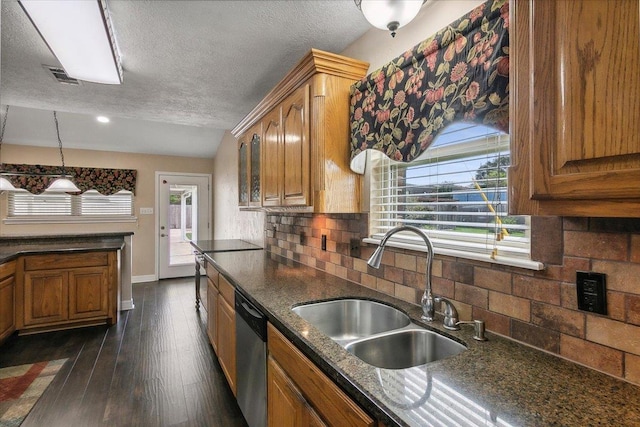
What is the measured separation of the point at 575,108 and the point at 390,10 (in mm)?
881

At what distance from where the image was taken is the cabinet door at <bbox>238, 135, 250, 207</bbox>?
3.11m

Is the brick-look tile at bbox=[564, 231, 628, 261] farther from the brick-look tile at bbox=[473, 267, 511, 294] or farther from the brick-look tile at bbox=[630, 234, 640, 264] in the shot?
the brick-look tile at bbox=[473, 267, 511, 294]

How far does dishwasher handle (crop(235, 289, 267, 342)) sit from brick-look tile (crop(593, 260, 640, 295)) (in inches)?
49.2

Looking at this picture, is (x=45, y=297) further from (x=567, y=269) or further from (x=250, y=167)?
(x=567, y=269)

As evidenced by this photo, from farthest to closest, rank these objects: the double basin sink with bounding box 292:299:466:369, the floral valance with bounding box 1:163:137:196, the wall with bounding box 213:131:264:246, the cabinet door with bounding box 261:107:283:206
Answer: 1. the floral valance with bounding box 1:163:137:196
2. the wall with bounding box 213:131:264:246
3. the cabinet door with bounding box 261:107:283:206
4. the double basin sink with bounding box 292:299:466:369

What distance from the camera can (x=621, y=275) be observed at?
2.82 ft

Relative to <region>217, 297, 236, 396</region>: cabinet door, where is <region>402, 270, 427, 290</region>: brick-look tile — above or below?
above

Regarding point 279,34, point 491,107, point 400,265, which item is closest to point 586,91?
point 491,107

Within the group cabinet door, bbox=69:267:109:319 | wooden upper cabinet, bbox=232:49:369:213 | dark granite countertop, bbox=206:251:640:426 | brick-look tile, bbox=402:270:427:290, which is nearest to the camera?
dark granite countertop, bbox=206:251:640:426

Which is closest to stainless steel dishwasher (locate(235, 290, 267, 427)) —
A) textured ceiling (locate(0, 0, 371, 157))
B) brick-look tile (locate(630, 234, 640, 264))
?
brick-look tile (locate(630, 234, 640, 264))

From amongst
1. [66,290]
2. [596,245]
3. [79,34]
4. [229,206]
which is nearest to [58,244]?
[66,290]

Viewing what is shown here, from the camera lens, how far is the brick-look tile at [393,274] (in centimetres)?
160

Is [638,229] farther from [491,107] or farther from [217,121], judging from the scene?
[217,121]

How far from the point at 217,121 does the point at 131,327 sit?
262 cm
